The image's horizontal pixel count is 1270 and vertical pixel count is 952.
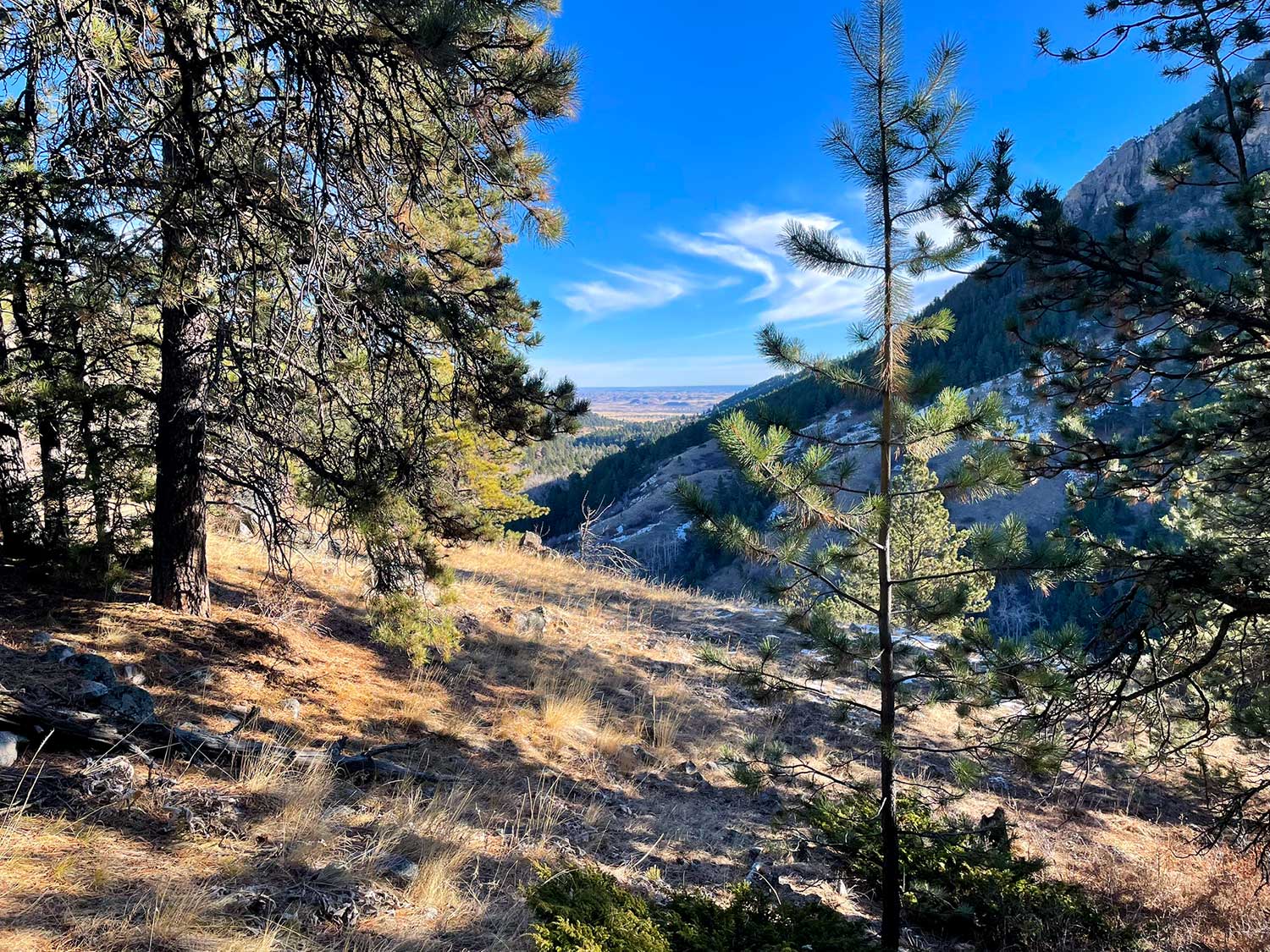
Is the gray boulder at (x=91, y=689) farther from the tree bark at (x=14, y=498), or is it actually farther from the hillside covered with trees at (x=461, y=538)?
the tree bark at (x=14, y=498)

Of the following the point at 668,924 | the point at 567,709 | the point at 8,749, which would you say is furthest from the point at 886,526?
the point at 8,749

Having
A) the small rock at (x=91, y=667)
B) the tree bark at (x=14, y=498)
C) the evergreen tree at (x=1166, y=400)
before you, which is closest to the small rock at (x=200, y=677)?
the small rock at (x=91, y=667)

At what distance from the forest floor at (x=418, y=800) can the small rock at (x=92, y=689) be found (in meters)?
0.10

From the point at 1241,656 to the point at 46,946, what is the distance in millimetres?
6346

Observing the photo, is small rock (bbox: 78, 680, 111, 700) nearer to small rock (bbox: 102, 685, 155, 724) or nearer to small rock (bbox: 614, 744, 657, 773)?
small rock (bbox: 102, 685, 155, 724)

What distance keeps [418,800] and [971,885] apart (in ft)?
12.4

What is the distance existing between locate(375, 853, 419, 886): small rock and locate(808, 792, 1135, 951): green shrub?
2640mm

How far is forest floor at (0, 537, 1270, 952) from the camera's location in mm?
2268

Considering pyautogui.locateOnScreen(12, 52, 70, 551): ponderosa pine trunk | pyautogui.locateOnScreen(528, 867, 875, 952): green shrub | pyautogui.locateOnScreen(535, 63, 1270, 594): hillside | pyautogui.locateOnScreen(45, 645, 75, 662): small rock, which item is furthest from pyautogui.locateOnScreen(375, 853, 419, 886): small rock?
pyautogui.locateOnScreen(535, 63, 1270, 594): hillside

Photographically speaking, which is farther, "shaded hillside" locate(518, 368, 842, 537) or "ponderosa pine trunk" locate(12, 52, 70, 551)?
"shaded hillside" locate(518, 368, 842, 537)

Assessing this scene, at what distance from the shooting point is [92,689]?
12.0 feet

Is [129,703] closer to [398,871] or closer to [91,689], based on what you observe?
[91,689]

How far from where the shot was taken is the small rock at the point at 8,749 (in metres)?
2.66

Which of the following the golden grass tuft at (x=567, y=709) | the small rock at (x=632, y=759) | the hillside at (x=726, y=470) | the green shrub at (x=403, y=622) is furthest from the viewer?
the hillside at (x=726, y=470)
